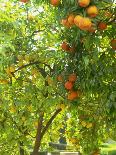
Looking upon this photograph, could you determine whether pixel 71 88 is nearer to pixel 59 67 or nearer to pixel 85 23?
pixel 59 67

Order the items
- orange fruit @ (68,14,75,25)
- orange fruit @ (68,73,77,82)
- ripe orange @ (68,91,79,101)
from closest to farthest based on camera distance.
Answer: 1. orange fruit @ (68,14,75,25)
2. orange fruit @ (68,73,77,82)
3. ripe orange @ (68,91,79,101)

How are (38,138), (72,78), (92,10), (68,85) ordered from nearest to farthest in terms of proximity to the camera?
1. (92,10)
2. (72,78)
3. (68,85)
4. (38,138)

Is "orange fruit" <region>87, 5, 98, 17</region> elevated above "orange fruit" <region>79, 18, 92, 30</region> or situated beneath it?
elevated above

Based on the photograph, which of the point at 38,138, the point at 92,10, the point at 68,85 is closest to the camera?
the point at 92,10

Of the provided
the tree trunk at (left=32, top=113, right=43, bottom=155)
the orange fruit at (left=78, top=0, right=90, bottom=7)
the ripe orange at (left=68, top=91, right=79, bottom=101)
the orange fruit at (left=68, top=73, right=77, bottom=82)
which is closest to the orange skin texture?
the orange fruit at (left=78, top=0, right=90, bottom=7)

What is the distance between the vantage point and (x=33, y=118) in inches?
282

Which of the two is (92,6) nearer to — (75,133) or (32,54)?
(32,54)

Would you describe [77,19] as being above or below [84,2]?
below

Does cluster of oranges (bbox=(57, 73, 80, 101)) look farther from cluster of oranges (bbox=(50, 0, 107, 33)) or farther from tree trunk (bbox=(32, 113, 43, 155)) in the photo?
tree trunk (bbox=(32, 113, 43, 155))

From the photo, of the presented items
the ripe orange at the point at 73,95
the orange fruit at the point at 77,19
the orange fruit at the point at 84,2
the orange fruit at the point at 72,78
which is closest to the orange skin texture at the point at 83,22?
the orange fruit at the point at 77,19

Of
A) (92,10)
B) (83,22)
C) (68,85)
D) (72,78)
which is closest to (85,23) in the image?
(83,22)

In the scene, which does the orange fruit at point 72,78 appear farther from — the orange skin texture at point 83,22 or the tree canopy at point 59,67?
the orange skin texture at point 83,22

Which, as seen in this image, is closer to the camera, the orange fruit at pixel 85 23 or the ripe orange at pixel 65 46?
the orange fruit at pixel 85 23

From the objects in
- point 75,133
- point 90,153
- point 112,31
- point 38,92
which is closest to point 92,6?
point 112,31
